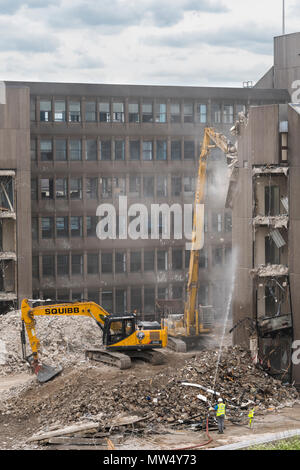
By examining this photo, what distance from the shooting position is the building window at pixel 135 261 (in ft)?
185

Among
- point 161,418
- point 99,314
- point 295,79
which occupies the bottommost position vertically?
point 161,418

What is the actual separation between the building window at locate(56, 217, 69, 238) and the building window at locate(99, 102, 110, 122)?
819 cm

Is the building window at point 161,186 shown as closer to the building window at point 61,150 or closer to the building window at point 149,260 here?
the building window at point 149,260

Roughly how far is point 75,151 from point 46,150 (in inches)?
86.5

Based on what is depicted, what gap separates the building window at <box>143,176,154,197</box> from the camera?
56.2 metres

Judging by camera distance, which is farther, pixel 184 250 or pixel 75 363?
pixel 184 250

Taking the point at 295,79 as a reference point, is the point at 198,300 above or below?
below

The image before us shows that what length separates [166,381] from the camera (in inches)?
1228

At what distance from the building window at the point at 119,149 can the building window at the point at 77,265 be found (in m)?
8.22

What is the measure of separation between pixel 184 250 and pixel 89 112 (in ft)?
43.0

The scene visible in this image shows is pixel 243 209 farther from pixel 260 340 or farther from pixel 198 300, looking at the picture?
pixel 198 300

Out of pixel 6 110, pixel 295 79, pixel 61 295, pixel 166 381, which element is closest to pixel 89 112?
pixel 6 110
